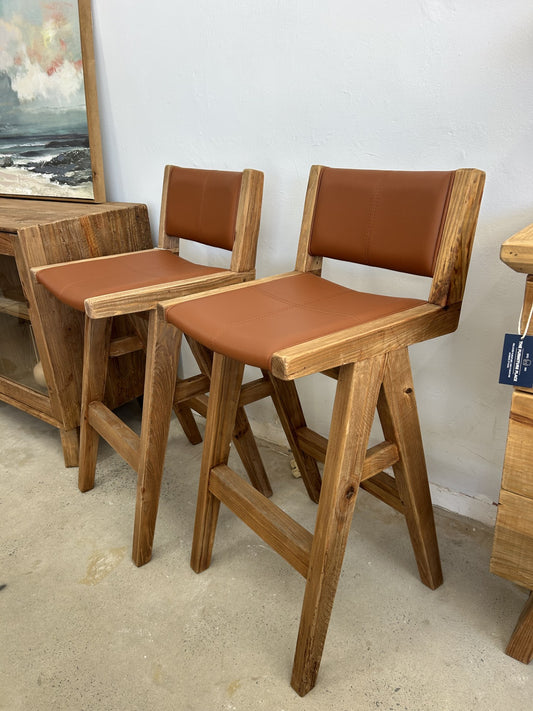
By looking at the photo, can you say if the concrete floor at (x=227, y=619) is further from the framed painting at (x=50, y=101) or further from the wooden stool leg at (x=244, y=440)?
the framed painting at (x=50, y=101)

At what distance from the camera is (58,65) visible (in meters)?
1.77

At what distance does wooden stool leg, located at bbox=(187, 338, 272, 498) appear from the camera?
1.46 m

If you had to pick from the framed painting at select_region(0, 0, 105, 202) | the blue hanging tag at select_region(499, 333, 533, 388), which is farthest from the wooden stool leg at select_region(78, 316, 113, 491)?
the blue hanging tag at select_region(499, 333, 533, 388)

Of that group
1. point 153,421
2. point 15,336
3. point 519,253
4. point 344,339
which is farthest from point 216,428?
point 15,336

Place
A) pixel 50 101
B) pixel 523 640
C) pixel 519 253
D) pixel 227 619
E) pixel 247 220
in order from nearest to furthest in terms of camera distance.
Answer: pixel 519 253 → pixel 523 640 → pixel 227 619 → pixel 247 220 → pixel 50 101

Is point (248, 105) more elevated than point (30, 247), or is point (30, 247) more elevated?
point (248, 105)

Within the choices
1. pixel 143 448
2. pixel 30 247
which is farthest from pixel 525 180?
pixel 30 247

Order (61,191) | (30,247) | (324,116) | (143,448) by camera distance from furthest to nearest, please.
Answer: (61,191)
(30,247)
(324,116)
(143,448)

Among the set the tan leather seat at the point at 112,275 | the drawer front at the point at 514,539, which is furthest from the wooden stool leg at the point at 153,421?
the drawer front at the point at 514,539

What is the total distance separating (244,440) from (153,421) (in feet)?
1.12

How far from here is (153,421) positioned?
1.26 meters

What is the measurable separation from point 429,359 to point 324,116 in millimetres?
697

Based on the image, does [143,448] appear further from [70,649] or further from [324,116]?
[324,116]

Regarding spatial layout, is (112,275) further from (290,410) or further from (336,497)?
(336,497)
